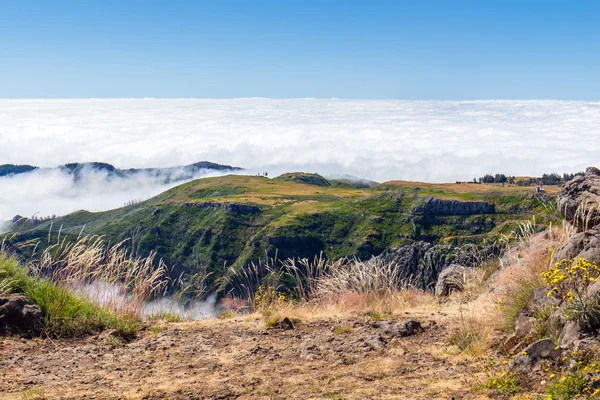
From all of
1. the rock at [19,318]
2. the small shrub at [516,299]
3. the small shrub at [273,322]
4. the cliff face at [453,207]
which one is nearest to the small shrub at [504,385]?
the small shrub at [516,299]

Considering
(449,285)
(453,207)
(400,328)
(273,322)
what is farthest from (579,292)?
(453,207)

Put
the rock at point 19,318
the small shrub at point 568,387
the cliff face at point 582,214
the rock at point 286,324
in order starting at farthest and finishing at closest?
the rock at point 286,324, the rock at point 19,318, the cliff face at point 582,214, the small shrub at point 568,387

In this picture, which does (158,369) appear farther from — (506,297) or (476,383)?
(506,297)

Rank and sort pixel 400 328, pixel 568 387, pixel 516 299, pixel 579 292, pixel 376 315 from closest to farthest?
1. pixel 568 387
2. pixel 579 292
3. pixel 516 299
4. pixel 400 328
5. pixel 376 315

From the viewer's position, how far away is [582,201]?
9289 millimetres

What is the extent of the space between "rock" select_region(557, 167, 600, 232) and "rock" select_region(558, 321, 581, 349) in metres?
3.09

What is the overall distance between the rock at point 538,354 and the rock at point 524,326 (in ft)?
2.93

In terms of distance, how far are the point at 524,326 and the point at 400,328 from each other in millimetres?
2093

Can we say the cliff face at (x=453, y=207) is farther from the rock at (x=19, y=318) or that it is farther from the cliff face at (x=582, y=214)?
the rock at (x=19, y=318)

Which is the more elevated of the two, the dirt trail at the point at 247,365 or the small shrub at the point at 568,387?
the small shrub at the point at 568,387

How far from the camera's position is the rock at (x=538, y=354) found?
18.9ft

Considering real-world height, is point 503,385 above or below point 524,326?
below

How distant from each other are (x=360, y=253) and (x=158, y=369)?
539ft

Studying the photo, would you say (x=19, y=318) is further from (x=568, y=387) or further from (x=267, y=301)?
(x=568, y=387)
